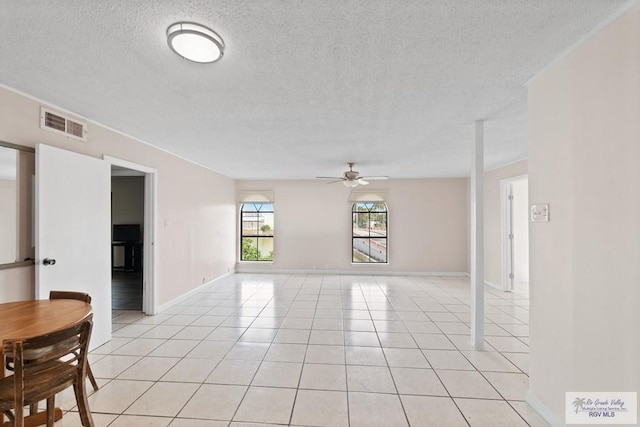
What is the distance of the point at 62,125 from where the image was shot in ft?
8.88

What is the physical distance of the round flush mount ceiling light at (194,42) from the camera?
1527 mm

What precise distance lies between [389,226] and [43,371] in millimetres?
6608

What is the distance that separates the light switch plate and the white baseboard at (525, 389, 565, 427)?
1.34 m

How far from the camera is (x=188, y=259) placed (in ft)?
16.5

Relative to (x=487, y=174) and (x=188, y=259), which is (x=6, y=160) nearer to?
(x=188, y=259)

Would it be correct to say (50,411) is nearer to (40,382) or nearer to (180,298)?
(40,382)

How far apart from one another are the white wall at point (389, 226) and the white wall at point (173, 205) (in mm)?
1255

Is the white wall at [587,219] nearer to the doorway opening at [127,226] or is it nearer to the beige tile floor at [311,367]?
the beige tile floor at [311,367]

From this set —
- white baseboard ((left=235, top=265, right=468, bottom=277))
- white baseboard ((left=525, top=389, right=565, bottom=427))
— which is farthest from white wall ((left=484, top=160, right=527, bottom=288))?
white baseboard ((left=525, top=389, right=565, bottom=427))

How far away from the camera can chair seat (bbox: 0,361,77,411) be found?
4.93 ft

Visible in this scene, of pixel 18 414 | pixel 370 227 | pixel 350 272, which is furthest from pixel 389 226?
pixel 18 414

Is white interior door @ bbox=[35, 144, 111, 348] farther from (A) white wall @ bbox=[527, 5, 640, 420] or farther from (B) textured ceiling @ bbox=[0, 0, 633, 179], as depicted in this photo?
(A) white wall @ bbox=[527, 5, 640, 420]

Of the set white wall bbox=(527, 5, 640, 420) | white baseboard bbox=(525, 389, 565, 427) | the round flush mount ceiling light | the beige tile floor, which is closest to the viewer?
white wall bbox=(527, 5, 640, 420)

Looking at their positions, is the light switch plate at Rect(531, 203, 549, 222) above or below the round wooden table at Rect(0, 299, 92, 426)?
above
